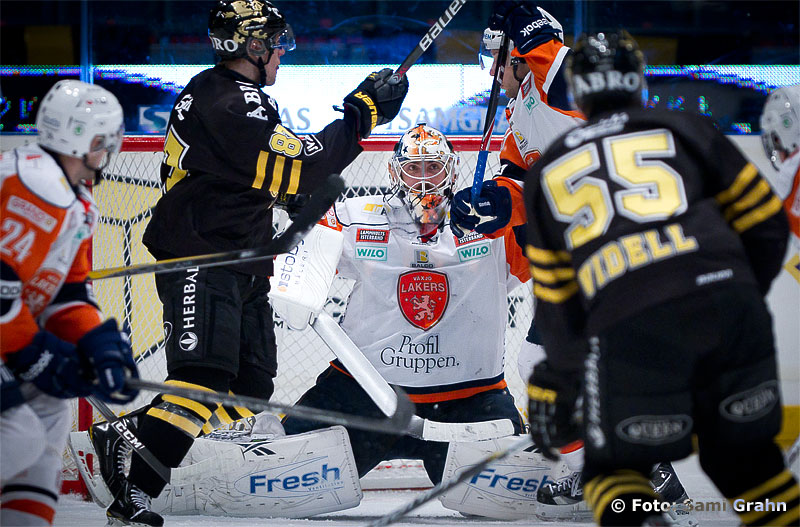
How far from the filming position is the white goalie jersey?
124 inches

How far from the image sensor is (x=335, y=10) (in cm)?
507

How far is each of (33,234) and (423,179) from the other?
1522mm

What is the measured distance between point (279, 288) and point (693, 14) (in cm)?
333

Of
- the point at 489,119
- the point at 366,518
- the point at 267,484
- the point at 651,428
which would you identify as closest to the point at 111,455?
the point at 267,484

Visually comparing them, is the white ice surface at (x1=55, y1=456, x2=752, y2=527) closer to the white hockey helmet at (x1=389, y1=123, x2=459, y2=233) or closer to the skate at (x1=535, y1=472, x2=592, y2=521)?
the skate at (x1=535, y1=472, x2=592, y2=521)

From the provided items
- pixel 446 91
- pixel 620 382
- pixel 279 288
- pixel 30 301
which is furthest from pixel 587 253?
pixel 446 91

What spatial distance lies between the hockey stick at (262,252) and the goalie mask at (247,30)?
19.2 inches

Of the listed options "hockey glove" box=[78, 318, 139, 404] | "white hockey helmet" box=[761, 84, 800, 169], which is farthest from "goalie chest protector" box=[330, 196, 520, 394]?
"hockey glove" box=[78, 318, 139, 404]

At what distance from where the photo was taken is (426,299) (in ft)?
10.4

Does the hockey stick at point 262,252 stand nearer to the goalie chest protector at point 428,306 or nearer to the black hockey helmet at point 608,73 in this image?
the goalie chest protector at point 428,306

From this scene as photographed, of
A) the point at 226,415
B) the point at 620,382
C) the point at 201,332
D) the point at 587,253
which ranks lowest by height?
the point at 226,415

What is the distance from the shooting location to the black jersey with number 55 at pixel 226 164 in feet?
8.79

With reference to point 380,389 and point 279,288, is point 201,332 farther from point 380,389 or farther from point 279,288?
point 380,389

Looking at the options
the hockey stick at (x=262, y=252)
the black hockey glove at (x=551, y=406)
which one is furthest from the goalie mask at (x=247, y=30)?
the black hockey glove at (x=551, y=406)
